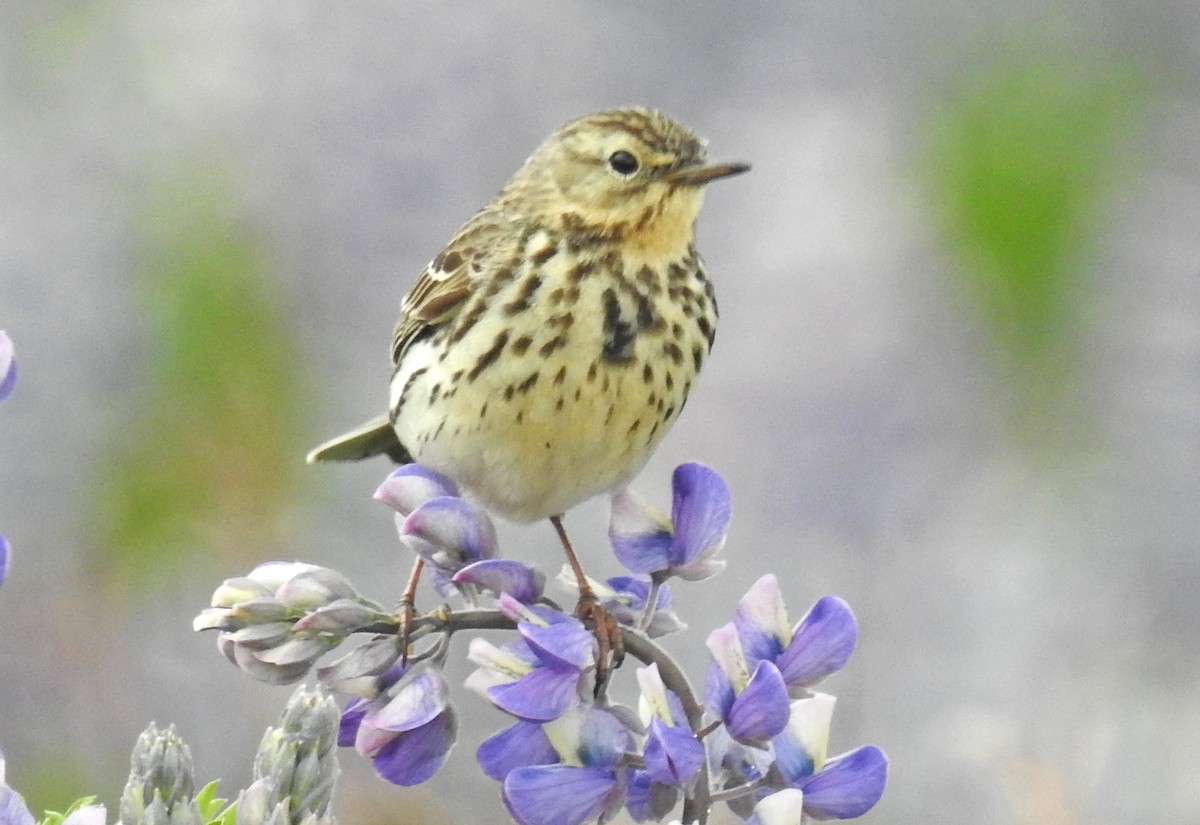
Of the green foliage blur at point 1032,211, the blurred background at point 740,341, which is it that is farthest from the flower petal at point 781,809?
the green foliage blur at point 1032,211

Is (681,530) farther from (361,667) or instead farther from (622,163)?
(622,163)

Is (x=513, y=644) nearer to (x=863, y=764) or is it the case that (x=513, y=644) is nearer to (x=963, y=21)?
(x=863, y=764)

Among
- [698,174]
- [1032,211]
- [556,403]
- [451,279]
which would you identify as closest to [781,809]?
[556,403]

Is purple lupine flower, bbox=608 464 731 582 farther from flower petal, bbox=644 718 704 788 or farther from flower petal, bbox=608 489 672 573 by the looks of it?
flower petal, bbox=644 718 704 788

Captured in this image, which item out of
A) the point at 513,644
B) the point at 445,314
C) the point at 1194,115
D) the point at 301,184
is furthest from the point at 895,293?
the point at 513,644

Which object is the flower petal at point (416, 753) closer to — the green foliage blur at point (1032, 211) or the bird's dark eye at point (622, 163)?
the bird's dark eye at point (622, 163)

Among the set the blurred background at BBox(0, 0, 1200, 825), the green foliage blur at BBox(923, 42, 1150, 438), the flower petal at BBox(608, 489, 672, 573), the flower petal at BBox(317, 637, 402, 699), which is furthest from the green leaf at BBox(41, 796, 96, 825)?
the green foliage blur at BBox(923, 42, 1150, 438)
